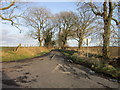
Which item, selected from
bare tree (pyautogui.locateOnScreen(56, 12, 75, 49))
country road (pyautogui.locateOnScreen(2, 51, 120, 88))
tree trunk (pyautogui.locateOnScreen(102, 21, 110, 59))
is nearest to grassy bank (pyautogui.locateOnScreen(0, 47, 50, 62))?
country road (pyautogui.locateOnScreen(2, 51, 120, 88))

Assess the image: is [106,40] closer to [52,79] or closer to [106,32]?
[106,32]

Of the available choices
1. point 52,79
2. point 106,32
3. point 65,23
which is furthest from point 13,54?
point 65,23

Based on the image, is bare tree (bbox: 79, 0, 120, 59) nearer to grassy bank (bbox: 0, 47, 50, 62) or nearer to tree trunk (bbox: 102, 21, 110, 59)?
tree trunk (bbox: 102, 21, 110, 59)

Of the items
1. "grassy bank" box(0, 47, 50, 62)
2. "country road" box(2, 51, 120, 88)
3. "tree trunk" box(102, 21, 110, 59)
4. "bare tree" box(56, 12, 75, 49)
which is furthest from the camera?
"bare tree" box(56, 12, 75, 49)

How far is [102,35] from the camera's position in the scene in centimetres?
990

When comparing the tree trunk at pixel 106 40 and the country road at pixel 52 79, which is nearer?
the country road at pixel 52 79

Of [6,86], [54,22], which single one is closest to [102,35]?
[6,86]

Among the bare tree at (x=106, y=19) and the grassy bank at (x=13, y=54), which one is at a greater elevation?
the bare tree at (x=106, y=19)

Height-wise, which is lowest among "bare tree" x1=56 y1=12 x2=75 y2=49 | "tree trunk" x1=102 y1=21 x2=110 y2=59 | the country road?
the country road

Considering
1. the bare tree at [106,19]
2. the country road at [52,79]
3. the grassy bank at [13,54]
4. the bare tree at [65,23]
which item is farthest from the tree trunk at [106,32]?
the bare tree at [65,23]

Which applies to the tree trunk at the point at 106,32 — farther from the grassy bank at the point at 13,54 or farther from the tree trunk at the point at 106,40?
the grassy bank at the point at 13,54

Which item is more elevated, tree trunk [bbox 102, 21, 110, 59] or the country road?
tree trunk [bbox 102, 21, 110, 59]

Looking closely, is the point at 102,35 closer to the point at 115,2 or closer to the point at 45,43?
the point at 115,2

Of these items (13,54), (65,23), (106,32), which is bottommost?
(13,54)
